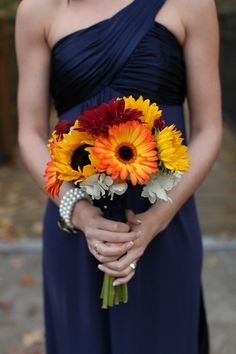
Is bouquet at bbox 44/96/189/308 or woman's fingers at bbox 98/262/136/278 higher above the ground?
bouquet at bbox 44/96/189/308

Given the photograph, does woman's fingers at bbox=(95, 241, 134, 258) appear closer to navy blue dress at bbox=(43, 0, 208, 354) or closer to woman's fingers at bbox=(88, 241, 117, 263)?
woman's fingers at bbox=(88, 241, 117, 263)

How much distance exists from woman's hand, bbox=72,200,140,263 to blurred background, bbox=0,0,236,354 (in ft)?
7.38

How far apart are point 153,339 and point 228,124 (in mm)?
8331

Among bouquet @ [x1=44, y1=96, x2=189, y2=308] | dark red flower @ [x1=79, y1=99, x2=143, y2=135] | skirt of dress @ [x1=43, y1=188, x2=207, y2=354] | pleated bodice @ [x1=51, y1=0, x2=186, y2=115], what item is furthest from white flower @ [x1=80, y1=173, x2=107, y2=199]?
skirt of dress @ [x1=43, y1=188, x2=207, y2=354]

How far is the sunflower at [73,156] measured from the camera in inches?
57.1

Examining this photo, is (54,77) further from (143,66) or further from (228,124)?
(228,124)

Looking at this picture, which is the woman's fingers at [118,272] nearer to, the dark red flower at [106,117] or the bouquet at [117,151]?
the bouquet at [117,151]

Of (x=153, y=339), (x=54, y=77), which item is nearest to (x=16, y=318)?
(x=153, y=339)

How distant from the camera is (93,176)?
1.43 metres

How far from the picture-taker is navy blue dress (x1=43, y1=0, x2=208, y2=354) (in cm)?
180

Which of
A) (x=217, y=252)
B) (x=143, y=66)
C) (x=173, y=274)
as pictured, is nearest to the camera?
(x=143, y=66)

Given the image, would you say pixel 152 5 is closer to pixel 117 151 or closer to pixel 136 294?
pixel 117 151

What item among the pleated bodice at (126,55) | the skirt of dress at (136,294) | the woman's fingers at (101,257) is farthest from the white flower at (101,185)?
the skirt of dress at (136,294)

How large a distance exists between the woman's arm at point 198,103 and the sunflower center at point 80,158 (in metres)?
0.30
